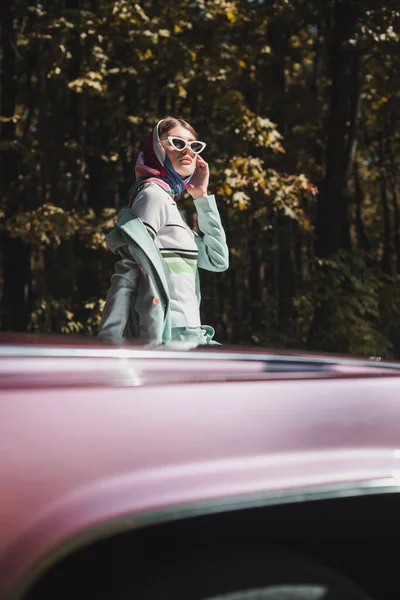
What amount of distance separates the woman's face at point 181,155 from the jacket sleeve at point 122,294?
62 cm

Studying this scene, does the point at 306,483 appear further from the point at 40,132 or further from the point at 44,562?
the point at 40,132

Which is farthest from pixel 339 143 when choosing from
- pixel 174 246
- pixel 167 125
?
pixel 174 246

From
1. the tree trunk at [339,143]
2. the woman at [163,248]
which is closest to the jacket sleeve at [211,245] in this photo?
the woman at [163,248]

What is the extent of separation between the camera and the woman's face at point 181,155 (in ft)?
13.4

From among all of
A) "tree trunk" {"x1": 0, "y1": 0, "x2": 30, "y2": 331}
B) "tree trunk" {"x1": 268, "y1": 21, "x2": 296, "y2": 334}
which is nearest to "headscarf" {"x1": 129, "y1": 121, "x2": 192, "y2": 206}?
"tree trunk" {"x1": 268, "y1": 21, "x2": 296, "y2": 334}

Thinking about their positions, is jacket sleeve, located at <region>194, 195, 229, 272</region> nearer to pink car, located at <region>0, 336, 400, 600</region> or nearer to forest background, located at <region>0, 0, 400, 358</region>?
pink car, located at <region>0, 336, 400, 600</region>

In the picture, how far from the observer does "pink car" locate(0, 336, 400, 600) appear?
148 cm

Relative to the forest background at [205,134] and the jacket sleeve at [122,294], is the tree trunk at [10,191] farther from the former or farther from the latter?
the jacket sleeve at [122,294]

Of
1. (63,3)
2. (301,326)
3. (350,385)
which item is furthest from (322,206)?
(350,385)

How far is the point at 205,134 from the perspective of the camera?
13156 millimetres

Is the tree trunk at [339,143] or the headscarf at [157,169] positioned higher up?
the tree trunk at [339,143]

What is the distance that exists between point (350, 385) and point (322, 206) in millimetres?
11343

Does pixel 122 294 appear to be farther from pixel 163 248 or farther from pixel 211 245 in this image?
pixel 211 245

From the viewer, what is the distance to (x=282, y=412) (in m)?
1.72
